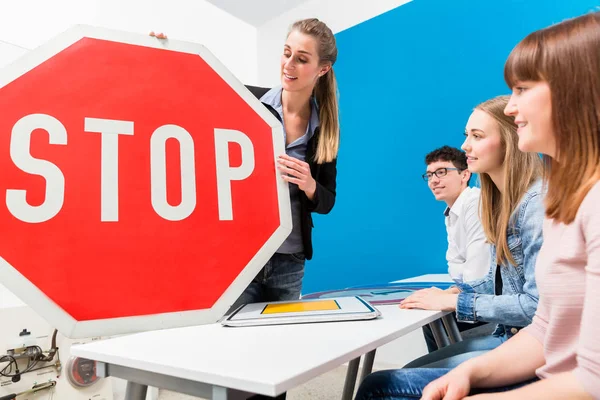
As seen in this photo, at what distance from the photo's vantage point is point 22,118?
636mm

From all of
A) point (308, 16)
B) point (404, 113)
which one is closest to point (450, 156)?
point (404, 113)

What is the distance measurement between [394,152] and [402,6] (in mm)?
939

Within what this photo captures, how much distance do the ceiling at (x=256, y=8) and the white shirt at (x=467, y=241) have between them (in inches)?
81.3

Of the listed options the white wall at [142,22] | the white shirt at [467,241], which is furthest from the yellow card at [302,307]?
the white wall at [142,22]

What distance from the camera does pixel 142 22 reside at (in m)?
2.54

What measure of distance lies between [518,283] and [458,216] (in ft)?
3.44

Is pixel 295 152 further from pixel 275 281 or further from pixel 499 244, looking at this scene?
pixel 499 244

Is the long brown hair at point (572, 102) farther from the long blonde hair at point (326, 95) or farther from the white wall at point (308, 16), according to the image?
the white wall at point (308, 16)

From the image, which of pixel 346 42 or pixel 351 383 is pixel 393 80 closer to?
pixel 346 42

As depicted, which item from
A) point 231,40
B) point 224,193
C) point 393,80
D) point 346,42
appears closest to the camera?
point 224,193

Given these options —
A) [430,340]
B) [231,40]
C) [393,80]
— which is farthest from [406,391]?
[231,40]

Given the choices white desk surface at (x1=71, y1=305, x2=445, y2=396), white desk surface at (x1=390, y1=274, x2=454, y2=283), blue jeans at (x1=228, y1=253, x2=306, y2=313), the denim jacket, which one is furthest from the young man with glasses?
white desk surface at (x1=71, y1=305, x2=445, y2=396)

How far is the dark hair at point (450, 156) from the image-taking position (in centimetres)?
215

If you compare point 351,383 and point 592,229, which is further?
point 351,383
